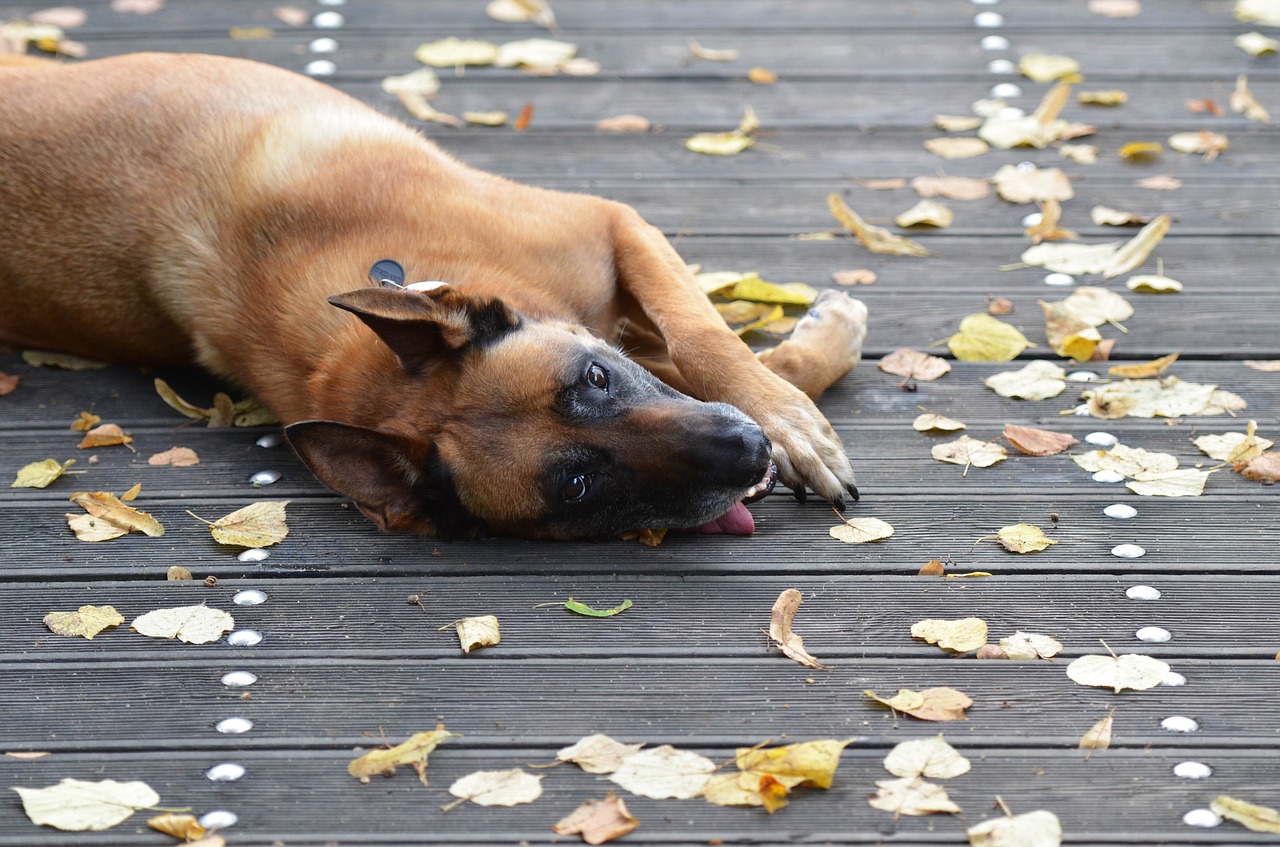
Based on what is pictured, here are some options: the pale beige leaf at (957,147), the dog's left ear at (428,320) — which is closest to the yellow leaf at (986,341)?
the pale beige leaf at (957,147)

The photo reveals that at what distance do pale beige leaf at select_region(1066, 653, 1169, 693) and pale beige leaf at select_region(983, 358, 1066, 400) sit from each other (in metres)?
1.06

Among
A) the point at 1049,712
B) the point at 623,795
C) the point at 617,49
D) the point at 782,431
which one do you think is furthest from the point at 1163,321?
the point at 617,49

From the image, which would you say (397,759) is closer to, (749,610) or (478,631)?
(478,631)

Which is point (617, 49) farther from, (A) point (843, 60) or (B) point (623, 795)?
(B) point (623, 795)

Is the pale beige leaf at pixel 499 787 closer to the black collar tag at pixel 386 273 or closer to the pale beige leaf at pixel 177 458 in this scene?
the black collar tag at pixel 386 273

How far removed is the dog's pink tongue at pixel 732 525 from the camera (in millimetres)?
2953

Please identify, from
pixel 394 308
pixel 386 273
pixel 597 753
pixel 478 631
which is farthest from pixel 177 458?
pixel 597 753

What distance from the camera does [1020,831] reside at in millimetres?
2090

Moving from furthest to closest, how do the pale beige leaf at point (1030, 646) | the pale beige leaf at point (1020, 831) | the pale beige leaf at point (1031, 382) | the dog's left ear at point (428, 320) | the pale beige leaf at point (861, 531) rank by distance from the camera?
the pale beige leaf at point (1031, 382)
the pale beige leaf at point (861, 531)
the dog's left ear at point (428, 320)
the pale beige leaf at point (1030, 646)
the pale beige leaf at point (1020, 831)

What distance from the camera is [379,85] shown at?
523 cm

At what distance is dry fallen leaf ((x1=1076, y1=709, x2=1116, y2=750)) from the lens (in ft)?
7.48

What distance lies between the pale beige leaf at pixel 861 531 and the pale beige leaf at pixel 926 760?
0.67m

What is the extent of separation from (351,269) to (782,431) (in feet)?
3.83

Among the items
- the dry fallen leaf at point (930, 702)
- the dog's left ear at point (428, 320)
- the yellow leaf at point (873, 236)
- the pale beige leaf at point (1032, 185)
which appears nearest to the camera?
the dry fallen leaf at point (930, 702)
